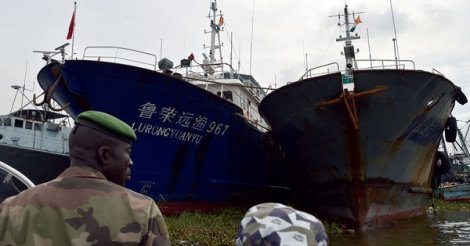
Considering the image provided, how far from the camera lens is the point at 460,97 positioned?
1086 centimetres

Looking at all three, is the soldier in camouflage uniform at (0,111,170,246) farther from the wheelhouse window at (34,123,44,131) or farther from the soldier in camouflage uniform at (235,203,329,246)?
the wheelhouse window at (34,123,44,131)

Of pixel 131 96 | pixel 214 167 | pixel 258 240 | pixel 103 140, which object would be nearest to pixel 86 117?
pixel 103 140

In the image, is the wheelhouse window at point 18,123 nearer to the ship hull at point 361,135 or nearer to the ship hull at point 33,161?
the ship hull at point 33,161

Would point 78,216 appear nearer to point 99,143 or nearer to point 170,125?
point 99,143

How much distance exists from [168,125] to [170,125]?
0.19ft

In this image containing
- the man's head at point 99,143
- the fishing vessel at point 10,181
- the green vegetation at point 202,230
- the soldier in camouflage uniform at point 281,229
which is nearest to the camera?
the soldier in camouflage uniform at point 281,229

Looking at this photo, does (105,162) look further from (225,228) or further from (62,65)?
(62,65)

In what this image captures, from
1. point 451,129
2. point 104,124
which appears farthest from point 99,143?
point 451,129

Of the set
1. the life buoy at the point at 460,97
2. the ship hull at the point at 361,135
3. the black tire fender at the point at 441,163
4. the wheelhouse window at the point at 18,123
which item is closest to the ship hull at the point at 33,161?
the wheelhouse window at the point at 18,123

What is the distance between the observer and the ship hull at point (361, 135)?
847 cm

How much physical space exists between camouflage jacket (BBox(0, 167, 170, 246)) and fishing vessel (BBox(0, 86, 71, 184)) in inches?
404

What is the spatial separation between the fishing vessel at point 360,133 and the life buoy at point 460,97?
0.54m

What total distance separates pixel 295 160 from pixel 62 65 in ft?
19.6

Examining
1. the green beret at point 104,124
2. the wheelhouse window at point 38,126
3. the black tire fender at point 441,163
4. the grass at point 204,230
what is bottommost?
the grass at point 204,230
